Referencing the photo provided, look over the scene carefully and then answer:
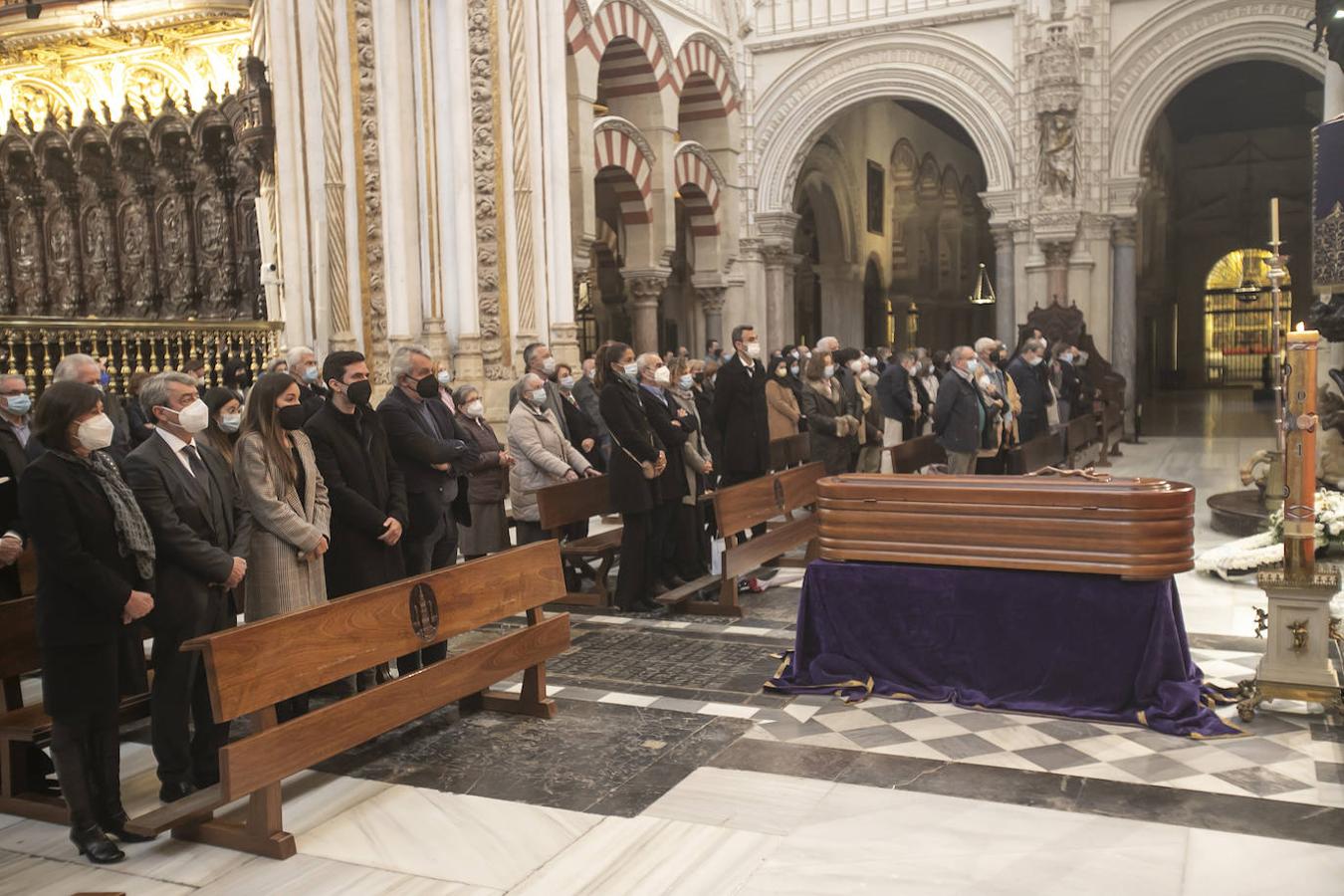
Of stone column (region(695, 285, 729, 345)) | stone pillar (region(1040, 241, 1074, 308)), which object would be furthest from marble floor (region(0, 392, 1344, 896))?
stone column (region(695, 285, 729, 345))

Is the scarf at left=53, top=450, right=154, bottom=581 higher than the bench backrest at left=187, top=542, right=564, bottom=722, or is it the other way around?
the scarf at left=53, top=450, right=154, bottom=581

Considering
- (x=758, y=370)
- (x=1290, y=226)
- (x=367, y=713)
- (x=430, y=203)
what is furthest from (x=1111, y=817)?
(x=1290, y=226)

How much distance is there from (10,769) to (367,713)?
3.88ft

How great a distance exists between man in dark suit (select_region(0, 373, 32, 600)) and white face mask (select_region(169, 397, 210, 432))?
49.8 inches

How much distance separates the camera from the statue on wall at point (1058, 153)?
1470cm

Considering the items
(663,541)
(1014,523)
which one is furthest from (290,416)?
(663,541)

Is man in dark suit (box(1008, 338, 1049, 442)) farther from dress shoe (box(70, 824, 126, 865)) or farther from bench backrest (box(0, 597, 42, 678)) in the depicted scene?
dress shoe (box(70, 824, 126, 865))

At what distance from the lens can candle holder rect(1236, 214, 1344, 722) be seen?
409cm

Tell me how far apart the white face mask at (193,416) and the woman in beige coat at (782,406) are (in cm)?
563

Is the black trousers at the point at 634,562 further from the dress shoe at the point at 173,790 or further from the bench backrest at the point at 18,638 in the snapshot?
the bench backrest at the point at 18,638

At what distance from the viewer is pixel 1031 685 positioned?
4.36 metres

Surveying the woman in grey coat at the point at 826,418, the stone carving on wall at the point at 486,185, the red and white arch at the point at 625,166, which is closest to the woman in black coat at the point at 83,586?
the woman in grey coat at the point at 826,418

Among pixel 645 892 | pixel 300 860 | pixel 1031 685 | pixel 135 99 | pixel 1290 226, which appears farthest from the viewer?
pixel 1290 226

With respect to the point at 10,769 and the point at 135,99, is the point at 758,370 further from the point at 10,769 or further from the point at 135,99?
the point at 135,99
